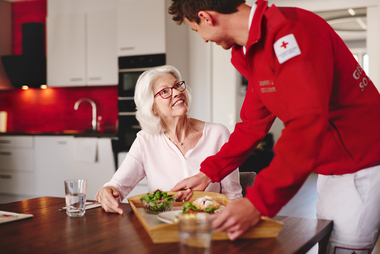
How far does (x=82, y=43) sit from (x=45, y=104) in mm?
1431

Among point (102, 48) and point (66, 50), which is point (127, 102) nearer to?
point (102, 48)

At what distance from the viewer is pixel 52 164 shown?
4.81 m

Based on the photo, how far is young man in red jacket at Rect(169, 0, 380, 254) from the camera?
900mm

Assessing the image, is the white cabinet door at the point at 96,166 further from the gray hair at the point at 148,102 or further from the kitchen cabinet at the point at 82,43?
the gray hair at the point at 148,102

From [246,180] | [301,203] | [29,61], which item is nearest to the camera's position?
[246,180]

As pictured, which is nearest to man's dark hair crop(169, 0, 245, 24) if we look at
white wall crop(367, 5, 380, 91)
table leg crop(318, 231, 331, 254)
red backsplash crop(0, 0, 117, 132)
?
table leg crop(318, 231, 331, 254)

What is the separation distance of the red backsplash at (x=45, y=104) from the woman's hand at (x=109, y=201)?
12.3 feet

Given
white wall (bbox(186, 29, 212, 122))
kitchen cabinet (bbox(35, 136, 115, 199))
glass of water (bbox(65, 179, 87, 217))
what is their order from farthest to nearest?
white wall (bbox(186, 29, 212, 122)) < kitchen cabinet (bbox(35, 136, 115, 199)) < glass of water (bbox(65, 179, 87, 217))

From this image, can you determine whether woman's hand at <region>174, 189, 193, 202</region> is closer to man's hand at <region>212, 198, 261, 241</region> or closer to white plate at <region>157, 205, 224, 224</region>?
white plate at <region>157, 205, 224, 224</region>

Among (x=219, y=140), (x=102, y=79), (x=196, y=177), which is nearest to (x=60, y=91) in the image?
(x=102, y=79)

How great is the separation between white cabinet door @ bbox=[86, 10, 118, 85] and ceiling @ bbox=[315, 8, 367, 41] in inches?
134

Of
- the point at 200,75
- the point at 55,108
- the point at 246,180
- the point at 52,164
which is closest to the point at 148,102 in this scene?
the point at 246,180

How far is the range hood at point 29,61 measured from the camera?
5.24 metres

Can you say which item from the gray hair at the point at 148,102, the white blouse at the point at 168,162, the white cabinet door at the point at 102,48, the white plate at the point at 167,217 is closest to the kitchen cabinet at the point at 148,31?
the white cabinet door at the point at 102,48
